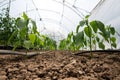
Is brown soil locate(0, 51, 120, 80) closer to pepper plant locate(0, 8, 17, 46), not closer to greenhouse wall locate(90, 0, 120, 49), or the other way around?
greenhouse wall locate(90, 0, 120, 49)

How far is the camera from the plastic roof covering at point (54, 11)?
8424 mm

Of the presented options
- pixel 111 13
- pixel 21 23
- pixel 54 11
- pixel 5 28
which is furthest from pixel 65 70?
pixel 54 11

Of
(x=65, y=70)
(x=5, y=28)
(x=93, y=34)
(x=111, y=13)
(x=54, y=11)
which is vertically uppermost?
(x=54, y=11)

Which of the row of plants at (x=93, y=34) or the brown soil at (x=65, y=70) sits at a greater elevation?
the row of plants at (x=93, y=34)

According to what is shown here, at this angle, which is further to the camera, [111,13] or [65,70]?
[111,13]

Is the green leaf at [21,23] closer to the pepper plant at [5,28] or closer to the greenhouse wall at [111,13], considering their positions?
the greenhouse wall at [111,13]

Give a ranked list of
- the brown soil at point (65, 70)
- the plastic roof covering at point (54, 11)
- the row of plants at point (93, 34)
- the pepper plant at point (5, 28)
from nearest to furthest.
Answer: the brown soil at point (65, 70)
the row of plants at point (93, 34)
the pepper plant at point (5, 28)
the plastic roof covering at point (54, 11)

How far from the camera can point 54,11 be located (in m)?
11.8

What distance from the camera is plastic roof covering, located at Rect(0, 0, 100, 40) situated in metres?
8.42

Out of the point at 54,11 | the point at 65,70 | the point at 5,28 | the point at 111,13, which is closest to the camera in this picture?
the point at 65,70

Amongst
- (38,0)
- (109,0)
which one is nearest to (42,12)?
(38,0)

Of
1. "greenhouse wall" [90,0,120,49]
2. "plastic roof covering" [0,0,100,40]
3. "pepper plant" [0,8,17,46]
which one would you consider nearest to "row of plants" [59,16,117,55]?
"greenhouse wall" [90,0,120,49]

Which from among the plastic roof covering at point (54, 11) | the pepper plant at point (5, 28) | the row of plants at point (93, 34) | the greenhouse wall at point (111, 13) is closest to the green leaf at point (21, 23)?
the row of plants at point (93, 34)

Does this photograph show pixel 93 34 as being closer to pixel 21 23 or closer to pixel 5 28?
pixel 21 23
